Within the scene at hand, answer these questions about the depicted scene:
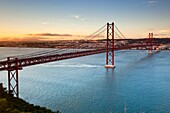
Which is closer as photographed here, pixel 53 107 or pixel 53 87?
pixel 53 107

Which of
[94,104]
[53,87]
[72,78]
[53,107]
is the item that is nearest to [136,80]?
[72,78]

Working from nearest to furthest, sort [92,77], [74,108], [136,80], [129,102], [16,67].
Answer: [74,108]
[129,102]
[16,67]
[136,80]
[92,77]

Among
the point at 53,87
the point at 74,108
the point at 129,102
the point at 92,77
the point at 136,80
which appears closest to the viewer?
the point at 74,108

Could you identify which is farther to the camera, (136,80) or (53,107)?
(136,80)

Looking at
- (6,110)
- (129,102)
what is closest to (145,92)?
(129,102)

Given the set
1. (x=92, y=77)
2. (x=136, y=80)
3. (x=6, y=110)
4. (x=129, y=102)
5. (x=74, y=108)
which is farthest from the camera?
(x=92, y=77)

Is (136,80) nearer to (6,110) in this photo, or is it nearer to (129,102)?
(129,102)

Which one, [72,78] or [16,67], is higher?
[16,67]

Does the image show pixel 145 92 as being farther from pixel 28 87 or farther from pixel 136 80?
pixel 28 87

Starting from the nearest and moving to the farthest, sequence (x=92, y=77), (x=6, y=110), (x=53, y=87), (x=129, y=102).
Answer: (x=6, y=110)
(x=129, y=102)
(x=53, y=87)
(x=92, y=77)

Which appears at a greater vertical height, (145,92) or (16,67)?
(16,67)
